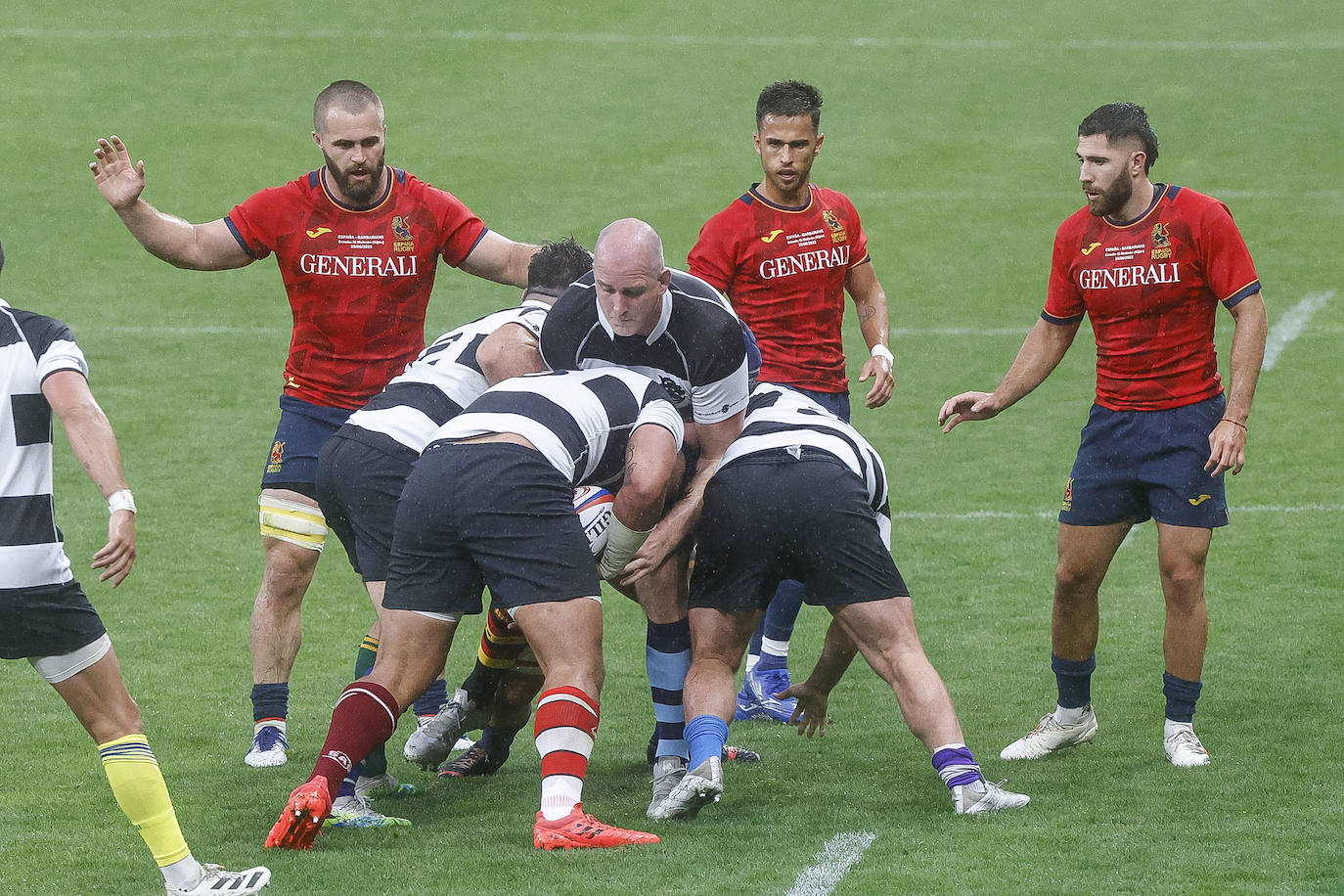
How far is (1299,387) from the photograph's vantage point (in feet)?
42.5

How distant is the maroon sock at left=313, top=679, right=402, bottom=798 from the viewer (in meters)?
4.93

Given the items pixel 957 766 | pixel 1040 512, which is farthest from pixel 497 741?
pixel 1040 512

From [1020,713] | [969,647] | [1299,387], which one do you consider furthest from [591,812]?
[1299,387]

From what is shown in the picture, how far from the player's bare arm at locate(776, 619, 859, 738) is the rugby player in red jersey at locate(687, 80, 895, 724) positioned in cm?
114

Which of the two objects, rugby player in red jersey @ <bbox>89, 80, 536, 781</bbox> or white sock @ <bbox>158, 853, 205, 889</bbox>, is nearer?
white sock @ <bbox>158, 853, 205, 889</bbox>

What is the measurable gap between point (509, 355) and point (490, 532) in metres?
1.01

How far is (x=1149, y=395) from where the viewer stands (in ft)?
19.7

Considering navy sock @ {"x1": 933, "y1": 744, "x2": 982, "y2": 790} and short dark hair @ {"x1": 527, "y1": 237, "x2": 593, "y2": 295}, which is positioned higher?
short dark hair @ {"x1": 527, "y1": 237, "x2": 593, "y2": 295}

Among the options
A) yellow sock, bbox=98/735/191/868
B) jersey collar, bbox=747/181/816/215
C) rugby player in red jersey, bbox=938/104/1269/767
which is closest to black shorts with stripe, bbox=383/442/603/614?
yellow sock, bbox=98/735/191/868

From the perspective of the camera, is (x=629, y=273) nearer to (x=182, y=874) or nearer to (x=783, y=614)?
(x=182, y=874)

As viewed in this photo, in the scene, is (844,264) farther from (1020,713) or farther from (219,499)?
(219,499)

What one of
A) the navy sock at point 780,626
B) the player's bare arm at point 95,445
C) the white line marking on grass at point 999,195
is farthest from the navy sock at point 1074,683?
the white line marking on grass at point 999,195

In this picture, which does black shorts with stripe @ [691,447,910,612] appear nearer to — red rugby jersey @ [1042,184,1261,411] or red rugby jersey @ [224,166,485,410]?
red rugby jersey @ [1042,184,1261,411]

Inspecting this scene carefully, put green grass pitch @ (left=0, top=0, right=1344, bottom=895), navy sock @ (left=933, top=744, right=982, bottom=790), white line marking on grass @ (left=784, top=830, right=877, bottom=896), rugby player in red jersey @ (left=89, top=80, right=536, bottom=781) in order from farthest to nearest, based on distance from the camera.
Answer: rugby player in red jersey @ (left=89, top=80, right=536, bottom=781) → navy sock @ (left=933, top=744, right=982, bottom=790) → green grass pitch @ (left=0, top=0, right=1344, bottom=895) → white line marking on grass @ (left=784, top=830, right=877, bottom=896)
